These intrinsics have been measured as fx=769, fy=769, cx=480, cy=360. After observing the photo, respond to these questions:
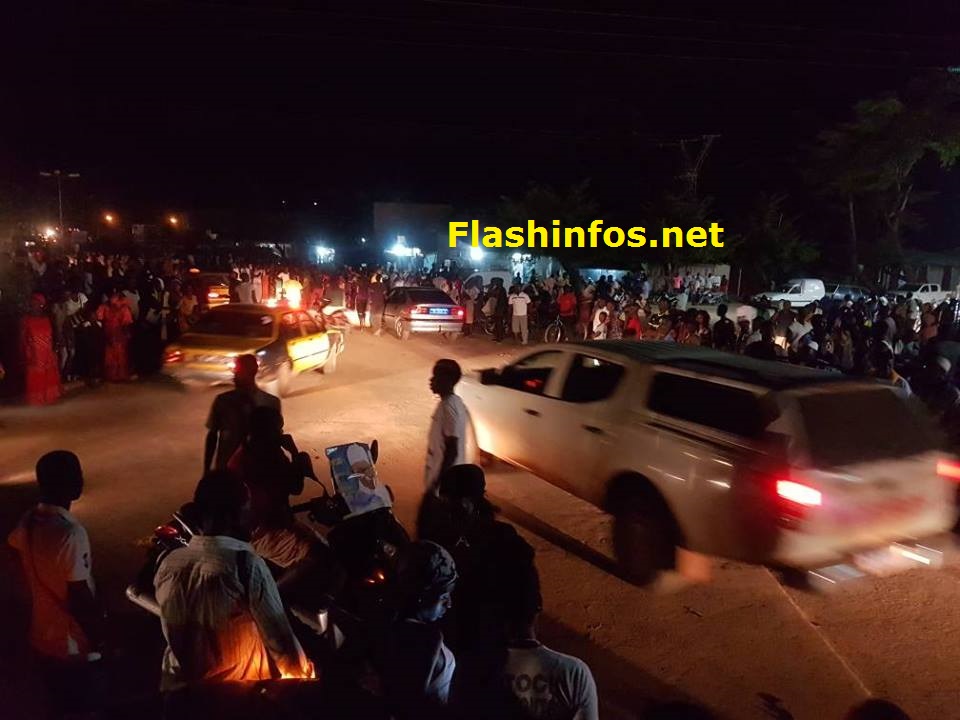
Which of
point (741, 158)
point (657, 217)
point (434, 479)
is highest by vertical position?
point (741, 158)

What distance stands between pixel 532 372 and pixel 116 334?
8884 millimetres

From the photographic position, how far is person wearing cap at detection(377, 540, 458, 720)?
2.36 metres

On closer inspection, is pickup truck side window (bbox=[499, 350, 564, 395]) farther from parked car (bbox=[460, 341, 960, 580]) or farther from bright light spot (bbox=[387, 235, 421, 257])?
bright light spot (bbox=[387, 235, 421, 257])

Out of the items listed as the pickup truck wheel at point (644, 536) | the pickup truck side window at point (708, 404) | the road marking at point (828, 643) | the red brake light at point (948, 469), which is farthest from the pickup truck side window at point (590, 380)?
the red brake light at point (948, 469)

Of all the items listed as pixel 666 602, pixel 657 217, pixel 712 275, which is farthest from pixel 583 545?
pixel 712 275

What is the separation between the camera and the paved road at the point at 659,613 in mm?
4570

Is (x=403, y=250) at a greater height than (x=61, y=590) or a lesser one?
greater

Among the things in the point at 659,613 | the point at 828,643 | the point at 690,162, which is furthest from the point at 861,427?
the point at 690,162

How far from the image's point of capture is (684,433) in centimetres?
561

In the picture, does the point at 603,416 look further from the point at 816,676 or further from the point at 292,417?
the point at 292,417

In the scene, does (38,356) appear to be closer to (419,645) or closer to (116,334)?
(116,334)

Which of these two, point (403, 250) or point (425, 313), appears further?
point (403, 250)

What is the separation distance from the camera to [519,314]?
20.4 meters

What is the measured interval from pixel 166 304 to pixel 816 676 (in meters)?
15.6
